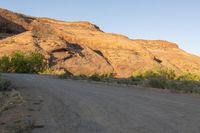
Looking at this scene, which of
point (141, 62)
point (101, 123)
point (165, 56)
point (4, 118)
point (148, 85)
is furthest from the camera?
point (165, 56)

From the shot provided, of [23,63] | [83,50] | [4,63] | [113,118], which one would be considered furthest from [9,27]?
[113,118]

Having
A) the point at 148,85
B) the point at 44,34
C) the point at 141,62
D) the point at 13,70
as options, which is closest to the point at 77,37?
the point at 44,34

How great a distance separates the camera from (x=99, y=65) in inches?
3275

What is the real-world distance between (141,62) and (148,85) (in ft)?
195

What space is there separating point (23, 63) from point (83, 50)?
18198mm

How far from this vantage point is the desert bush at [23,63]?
72812 mm

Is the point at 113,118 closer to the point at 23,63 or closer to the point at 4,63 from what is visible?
the point at 4,63

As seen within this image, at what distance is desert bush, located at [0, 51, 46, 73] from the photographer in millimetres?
72812

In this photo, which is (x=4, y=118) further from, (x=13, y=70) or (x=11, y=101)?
(x=13, y=70)

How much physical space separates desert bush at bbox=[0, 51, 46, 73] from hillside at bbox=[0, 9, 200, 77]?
3530 mm

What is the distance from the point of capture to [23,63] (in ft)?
245

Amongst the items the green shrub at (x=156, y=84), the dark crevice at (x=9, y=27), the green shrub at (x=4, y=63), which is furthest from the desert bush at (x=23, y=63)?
the green shrub at (x=156, y=84)

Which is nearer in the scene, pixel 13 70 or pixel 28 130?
pixel 28 130

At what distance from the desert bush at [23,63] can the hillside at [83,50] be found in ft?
11.6
